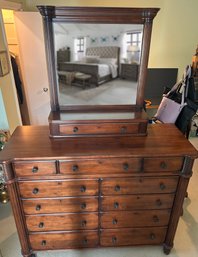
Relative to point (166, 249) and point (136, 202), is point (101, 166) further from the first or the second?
point (166, 249)

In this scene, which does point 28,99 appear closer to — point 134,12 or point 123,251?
point 134,12

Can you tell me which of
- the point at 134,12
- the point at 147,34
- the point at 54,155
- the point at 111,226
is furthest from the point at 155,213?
the point at 134,12

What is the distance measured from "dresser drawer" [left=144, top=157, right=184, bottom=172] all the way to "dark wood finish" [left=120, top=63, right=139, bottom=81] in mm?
607

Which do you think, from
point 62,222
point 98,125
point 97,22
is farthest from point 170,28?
point 62,222

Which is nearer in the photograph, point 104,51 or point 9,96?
point 104,51

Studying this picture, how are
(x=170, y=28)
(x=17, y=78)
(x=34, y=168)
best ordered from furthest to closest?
(x=170, y=28) → (x=17, y=78) → (x=34, y=168)

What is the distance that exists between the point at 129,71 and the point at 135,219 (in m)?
1.10

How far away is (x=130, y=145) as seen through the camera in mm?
1279

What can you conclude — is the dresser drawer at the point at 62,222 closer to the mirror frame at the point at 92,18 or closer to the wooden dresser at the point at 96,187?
the wooden dresser at the point at 96,187

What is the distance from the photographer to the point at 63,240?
4.85ft

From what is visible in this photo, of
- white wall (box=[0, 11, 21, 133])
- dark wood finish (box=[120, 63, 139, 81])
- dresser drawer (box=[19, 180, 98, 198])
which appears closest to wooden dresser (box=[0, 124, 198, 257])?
dresser drawer (box=[19, 180, 98, 198])

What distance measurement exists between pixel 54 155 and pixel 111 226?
74 cm

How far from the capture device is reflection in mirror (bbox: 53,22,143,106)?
1.28m

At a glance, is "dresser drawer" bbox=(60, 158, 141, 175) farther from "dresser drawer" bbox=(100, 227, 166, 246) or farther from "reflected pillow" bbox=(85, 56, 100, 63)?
"reflected pillow" bbox=(85, 56, 100, 63)
